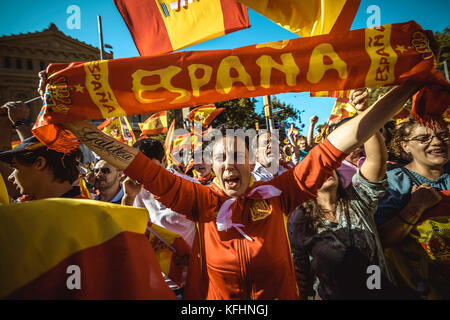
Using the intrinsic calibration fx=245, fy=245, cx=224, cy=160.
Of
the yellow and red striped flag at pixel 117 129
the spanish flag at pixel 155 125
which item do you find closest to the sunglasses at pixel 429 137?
the yellow and red striped flag at pixel 117 129

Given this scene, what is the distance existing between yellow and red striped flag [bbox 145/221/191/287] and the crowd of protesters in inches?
5.5

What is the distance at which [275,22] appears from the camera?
212 centimetres

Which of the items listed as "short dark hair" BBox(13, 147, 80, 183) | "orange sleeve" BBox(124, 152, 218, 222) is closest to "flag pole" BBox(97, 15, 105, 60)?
"short dark hair" BBox(13, 147, 80, 183)

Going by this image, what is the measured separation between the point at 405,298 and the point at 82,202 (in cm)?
261

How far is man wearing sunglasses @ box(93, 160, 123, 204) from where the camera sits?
309 centimetres

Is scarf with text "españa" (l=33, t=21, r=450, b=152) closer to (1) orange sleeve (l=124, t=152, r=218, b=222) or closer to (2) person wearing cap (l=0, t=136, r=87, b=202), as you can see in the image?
(2) person wearing cap (l=0, t=136, r=87, b=202)

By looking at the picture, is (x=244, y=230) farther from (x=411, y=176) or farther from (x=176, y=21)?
(x=176, y=21)

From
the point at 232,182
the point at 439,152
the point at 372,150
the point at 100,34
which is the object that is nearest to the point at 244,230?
the point at 232,182

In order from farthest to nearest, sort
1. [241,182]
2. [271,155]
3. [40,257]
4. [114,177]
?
[271,155] < [114,177] < [241,182] < [40,257]

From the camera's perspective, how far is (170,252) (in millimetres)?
2104
